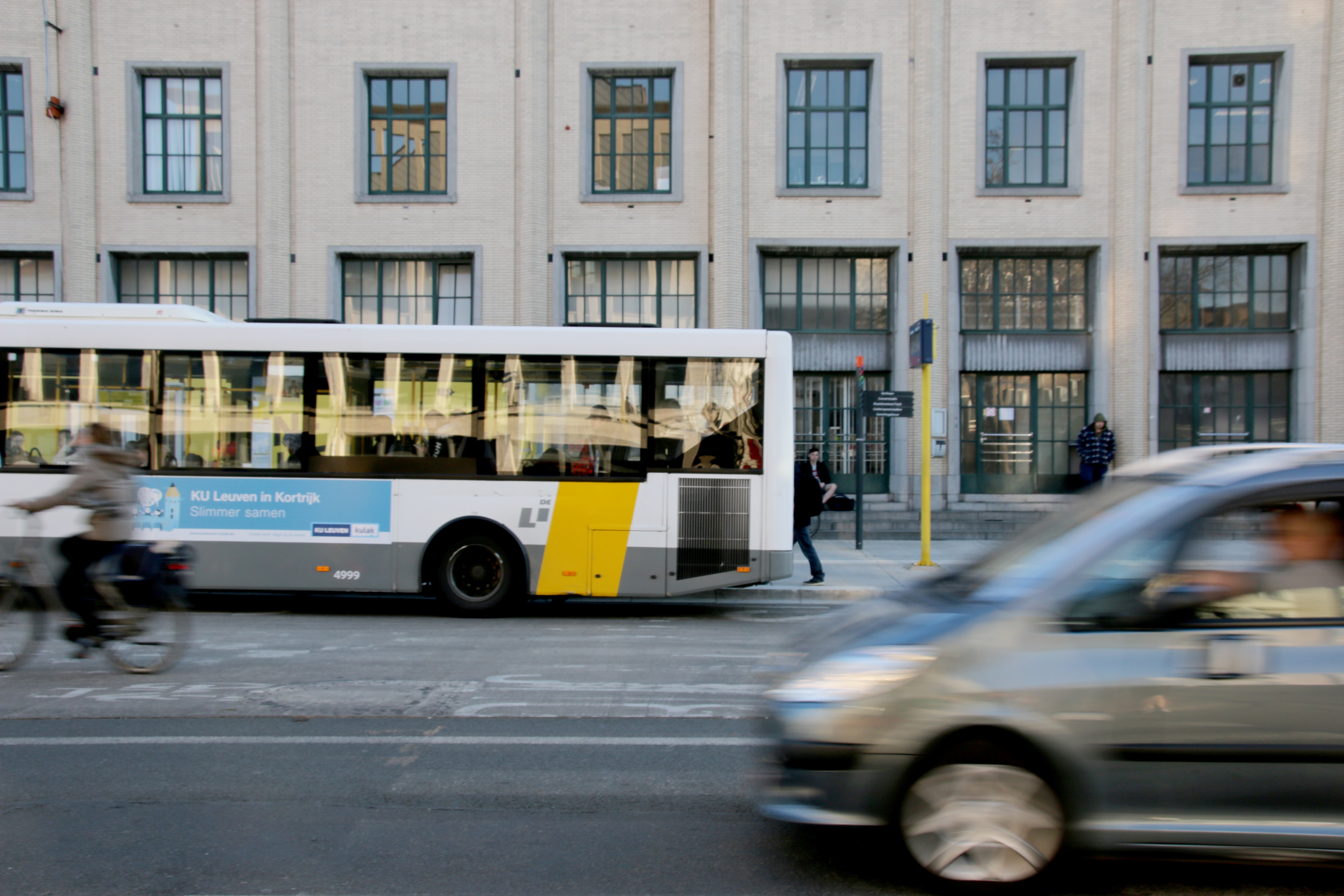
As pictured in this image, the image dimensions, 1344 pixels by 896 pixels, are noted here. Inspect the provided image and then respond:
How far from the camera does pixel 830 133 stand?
20031mm

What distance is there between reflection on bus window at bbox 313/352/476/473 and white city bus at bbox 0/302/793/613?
0.06 feet

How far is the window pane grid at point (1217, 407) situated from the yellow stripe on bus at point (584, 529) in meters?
14.6

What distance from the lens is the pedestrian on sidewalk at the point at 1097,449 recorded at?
1881 cm

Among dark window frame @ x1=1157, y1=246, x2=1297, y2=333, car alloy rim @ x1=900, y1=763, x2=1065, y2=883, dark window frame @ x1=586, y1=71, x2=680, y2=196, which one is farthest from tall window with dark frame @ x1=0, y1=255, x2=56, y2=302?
dark window frame @ x1=1157, y1=246, x2=1297, y2=333

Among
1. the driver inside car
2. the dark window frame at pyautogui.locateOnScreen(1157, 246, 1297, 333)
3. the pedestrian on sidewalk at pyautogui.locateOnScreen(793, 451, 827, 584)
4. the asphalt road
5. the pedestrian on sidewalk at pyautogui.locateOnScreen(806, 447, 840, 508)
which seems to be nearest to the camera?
the driver inside car

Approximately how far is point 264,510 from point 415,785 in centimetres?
623

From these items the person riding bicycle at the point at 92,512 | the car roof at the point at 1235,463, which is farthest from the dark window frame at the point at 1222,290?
the person riding bicycle at the point at 92,512

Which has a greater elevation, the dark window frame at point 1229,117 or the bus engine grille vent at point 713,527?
the dark window frame at point 1229,117

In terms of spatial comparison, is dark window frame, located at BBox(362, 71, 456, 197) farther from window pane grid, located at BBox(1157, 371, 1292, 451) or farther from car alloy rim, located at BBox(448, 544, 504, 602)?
window pane grid, located at BBox(1157, 371, 1292, 451)

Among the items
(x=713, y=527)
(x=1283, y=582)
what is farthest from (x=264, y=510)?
(x=1283, y=582)

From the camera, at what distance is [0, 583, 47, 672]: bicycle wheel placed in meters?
6.88

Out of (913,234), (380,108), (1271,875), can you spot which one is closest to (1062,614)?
(1271,875)

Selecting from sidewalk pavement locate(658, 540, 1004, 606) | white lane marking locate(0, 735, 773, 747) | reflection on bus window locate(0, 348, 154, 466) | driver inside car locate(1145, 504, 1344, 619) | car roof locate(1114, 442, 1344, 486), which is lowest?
sidewalk pavement locate(658, 540, 1004, 606)

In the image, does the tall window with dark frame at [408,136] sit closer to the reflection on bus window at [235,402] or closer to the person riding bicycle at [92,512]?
the reflection on bus window at [235,402]
